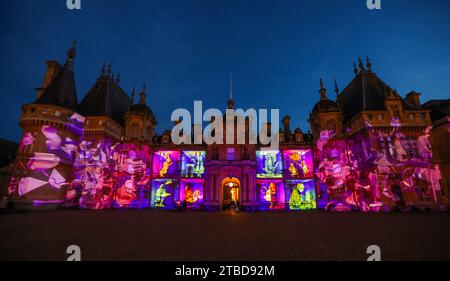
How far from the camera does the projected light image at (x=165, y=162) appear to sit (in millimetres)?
28108

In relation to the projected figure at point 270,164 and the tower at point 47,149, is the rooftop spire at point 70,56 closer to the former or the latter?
the tower at point 47,149

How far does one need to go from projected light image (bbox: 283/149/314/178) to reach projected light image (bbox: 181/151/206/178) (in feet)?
41.4

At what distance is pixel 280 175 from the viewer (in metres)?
27.8

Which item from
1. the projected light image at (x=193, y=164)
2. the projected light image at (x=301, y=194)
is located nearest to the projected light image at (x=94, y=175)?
the projected light image at (x=193, y=164)

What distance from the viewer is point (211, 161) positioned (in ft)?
88.3

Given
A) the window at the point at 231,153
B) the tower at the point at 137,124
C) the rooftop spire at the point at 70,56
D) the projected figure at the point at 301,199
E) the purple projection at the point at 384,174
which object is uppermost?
the rooftop spire at the point at 70,56

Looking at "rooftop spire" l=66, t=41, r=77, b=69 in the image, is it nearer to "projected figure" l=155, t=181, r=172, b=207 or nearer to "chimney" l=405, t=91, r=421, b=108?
"projected figure" l=155, t=181, r=172, b=207

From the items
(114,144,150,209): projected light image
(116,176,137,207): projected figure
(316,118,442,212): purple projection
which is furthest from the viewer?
(114,144,150,209): projected light image

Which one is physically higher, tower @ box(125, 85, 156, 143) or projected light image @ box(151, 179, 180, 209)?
tower @ box(125, 85, 156, 143)

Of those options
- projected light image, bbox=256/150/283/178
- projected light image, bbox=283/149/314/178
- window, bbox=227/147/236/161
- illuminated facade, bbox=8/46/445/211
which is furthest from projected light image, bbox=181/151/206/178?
projected light image, bbox=283/149/314/178

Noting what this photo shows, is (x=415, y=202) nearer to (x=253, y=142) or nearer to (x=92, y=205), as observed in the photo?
(x=253, y=142)

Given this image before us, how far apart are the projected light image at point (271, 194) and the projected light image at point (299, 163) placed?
8.58ft

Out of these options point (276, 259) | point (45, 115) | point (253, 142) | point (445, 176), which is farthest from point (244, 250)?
point (445, 176)

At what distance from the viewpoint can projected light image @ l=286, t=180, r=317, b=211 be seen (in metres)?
26.7
